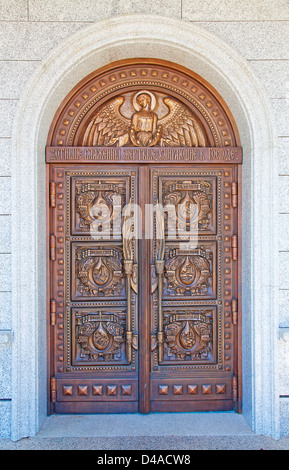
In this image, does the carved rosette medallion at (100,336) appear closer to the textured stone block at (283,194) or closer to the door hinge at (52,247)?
the door hinge at (52,247)

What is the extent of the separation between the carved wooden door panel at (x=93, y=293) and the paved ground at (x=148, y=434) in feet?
0.61

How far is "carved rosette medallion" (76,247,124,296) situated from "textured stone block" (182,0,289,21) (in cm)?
246

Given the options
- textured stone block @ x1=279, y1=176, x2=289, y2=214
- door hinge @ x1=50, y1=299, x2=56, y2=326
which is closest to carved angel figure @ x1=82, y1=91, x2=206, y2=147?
textured stone block @ x1=279, y1=176, x2=289, y2=214

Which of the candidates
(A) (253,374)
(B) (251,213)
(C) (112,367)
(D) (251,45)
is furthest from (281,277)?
(D) (251,45)

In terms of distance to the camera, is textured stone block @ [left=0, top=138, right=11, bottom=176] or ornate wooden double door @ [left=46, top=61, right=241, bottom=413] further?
ornate wooden double door @ [left=46, top=61, right=241, bottom=413]

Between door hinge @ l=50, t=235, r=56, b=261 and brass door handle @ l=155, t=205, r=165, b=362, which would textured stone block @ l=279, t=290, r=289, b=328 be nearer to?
brass door handle @ l=155, t=205, r=165, b=362

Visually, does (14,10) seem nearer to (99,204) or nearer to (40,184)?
(40,184)

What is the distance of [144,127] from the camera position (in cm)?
393

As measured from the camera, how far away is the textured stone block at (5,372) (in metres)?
3.49

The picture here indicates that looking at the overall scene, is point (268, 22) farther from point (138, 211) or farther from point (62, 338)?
point (62, 338)

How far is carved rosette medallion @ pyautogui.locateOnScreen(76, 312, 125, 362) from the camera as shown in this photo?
393 cm

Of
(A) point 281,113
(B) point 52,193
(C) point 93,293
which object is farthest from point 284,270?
(B) point 52,193

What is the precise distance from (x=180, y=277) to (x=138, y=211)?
839 millimetres

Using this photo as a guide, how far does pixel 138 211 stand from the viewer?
393 centimetres
